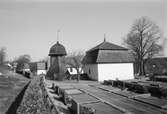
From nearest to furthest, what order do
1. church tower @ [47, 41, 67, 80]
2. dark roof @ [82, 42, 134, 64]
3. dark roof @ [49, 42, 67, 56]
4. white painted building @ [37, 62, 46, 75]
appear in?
dark roof @ [82, 42, 134, 64], church tower @ [47, 41, 67, 80], dark roof @ [49, 42, 67, 56], white painted building @ [37, 62, 46, 75]

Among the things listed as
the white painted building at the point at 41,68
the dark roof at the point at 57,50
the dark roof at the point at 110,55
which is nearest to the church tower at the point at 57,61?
the dark roof at the point at 57,50

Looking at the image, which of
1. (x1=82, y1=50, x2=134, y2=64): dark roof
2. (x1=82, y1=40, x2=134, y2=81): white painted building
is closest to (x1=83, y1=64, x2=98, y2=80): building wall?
(x1=82, y1=40, x2=134, y2=81): white painted building

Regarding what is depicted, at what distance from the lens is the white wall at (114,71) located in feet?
84.9

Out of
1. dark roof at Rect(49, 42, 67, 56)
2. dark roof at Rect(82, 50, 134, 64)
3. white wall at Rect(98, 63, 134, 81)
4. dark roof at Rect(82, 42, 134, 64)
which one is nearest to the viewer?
white wall at Rect(98, 63, 134, 81)

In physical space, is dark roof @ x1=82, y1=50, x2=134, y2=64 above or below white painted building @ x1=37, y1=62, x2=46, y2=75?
above

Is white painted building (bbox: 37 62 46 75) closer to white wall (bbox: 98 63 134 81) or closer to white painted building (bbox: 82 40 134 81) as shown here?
white painted building (bbox: 82 40 134 81)

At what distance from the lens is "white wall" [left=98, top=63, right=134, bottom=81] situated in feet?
84.9

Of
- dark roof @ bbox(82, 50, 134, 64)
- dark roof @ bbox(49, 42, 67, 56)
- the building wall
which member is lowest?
the building wall

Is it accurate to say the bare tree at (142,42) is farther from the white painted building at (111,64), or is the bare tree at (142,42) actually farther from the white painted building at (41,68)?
the white painted building at (41,68)

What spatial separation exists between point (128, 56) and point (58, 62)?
14.9m

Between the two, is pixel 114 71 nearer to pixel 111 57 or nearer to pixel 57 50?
pixel 111 57

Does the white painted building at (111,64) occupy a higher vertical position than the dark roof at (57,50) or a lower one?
lower

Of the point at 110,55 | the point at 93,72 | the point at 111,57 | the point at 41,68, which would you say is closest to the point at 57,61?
the point at 93,72

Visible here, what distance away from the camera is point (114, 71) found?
86.5 feet
